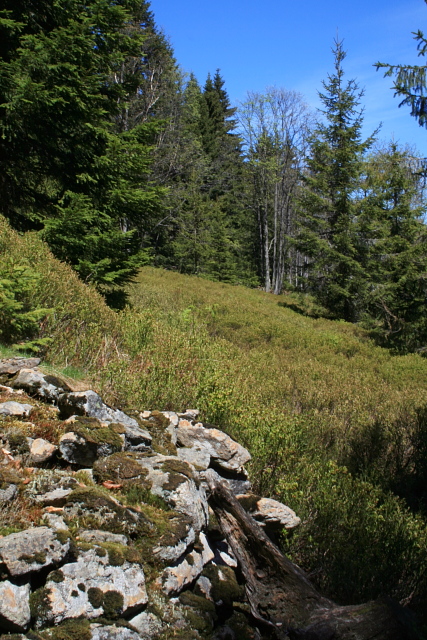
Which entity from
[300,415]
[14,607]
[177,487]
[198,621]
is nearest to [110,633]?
[14,607]

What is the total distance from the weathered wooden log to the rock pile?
0.12m

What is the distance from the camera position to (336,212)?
20.6 meters

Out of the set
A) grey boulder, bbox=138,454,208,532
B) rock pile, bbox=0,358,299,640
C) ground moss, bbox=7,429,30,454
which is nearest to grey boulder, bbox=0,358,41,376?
rock pile, bbox=0,358,299,640

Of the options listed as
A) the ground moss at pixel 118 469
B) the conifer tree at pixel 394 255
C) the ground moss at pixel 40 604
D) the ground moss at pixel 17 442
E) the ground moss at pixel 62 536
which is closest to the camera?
the ground moss at pixel 40 604

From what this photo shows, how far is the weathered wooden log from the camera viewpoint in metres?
2.61

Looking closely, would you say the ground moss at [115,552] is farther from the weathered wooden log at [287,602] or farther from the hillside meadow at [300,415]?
the hillside meadow at [300,415]

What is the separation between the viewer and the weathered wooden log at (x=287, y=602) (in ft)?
8.56

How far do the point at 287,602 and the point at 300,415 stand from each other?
11.9ft

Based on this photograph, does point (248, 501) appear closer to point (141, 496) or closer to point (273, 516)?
point (273, 516)

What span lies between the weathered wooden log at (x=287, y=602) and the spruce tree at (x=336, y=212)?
54.4ft

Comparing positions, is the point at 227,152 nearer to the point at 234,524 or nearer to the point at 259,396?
the point at 259,396

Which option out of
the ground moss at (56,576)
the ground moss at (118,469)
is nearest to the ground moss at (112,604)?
the ground moss at (56,576)

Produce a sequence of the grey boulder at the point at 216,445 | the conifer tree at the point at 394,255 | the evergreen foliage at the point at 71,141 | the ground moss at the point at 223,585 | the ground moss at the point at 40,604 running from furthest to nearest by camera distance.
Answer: the conifer tree at the point at 394,255 < the evergreen foliage at the point at 71,141 < the grey boulder at the point at 216,445 < the ground moss at the point at 223,585 < the ground moss at the point at 40,604

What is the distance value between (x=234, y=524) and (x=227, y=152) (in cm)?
4084
